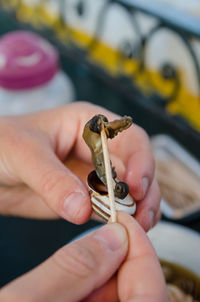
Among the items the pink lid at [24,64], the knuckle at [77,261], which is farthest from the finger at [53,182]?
the pink lid at [24,64]

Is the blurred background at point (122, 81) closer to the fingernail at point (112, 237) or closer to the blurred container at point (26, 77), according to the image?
the blurred container at point (26, 77)

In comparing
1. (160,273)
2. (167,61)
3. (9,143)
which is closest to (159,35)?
(167,61)

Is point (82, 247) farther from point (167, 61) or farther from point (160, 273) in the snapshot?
point (167, 61)

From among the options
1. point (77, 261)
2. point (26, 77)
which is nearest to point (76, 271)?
point (77, 261)

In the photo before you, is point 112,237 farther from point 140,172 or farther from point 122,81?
point 122,81

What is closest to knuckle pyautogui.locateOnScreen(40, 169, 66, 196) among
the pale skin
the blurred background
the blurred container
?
the pale skin

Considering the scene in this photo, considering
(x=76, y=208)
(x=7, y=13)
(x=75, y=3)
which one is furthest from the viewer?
(x=7, y=13)
